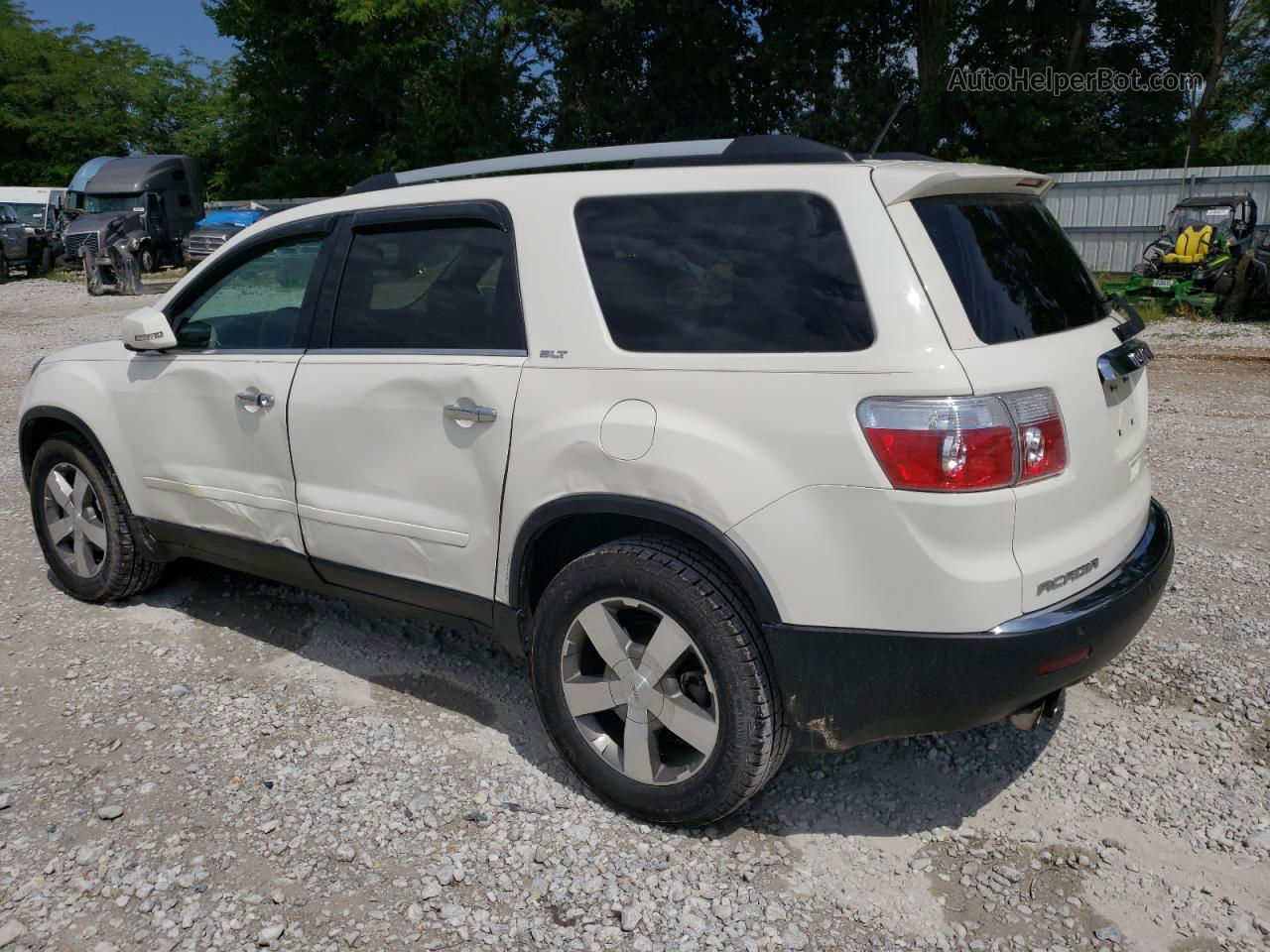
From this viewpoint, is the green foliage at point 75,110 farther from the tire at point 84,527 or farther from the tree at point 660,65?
the tire at point 84,527

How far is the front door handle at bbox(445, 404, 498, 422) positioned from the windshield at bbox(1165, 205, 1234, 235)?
51.7 feet

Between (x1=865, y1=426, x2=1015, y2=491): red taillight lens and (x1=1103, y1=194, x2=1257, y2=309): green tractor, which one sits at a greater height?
(x1=865, y1=426, x2=1015, y2=491): red taillight lens

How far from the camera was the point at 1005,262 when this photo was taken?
8.88 feet

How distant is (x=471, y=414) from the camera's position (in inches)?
120

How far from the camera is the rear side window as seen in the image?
8.34 feet

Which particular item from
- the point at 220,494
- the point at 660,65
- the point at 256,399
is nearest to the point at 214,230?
the point at 660,65

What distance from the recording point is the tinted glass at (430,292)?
3.12 m

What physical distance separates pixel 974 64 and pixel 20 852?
28.0 meters

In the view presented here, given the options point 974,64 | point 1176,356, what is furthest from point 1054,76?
point 1176,356

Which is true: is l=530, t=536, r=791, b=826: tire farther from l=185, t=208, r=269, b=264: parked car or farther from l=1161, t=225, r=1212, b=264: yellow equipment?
l=185, t=208, r=269, b=264: parked car

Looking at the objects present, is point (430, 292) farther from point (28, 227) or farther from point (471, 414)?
point (28, 227)

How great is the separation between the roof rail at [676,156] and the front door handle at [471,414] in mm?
814

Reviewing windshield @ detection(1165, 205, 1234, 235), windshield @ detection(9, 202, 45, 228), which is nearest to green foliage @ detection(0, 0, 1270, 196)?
windshield @ detection(1165, 205, 1234, 235)

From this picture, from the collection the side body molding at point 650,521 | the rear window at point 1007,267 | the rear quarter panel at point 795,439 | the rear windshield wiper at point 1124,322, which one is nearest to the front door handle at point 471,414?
the rear quarter panel at point 795,439
